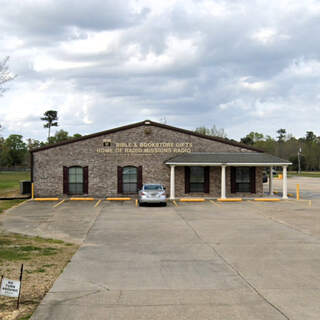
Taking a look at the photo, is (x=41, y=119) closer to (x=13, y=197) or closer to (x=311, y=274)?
(x=13, y=197)

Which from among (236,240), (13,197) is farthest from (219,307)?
(13,197)

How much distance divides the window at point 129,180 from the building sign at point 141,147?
→ 1.33m

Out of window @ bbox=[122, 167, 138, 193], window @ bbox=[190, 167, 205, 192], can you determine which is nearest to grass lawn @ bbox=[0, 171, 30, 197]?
window @ bbox=[122, 167, 138, 193]

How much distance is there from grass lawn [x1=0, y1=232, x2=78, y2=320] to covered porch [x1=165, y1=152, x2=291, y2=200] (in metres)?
16.8

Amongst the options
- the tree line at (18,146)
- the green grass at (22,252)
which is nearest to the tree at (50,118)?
the tree line at (18,146)

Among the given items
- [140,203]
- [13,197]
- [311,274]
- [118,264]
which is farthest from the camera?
[13,197]

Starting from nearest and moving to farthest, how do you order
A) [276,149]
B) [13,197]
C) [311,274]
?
1. [311,274]
2. [13,197]
3. [276,149]

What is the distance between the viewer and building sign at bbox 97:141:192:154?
31.0 meters

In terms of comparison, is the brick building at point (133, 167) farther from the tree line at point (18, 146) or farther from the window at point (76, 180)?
the tree line at point (18, 146)

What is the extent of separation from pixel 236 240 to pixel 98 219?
25.4ft

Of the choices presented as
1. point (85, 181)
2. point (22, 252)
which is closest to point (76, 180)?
point (85, 181)

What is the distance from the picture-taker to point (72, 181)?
30.8m

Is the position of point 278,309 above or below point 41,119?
below

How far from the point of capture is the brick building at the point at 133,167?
101ft
